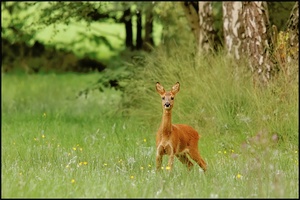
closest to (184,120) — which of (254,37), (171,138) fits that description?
(254,37)

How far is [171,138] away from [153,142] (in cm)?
332

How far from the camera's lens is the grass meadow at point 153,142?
745cm

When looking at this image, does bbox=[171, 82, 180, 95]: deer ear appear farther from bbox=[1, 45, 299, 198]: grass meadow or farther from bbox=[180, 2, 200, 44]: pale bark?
bbox=[180, 2, 200, 44]: pale bark

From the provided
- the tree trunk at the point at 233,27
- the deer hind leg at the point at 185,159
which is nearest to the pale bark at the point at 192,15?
the tree trunk at the point at 233,27

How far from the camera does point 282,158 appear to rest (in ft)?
33.0

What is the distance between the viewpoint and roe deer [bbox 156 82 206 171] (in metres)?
9.13

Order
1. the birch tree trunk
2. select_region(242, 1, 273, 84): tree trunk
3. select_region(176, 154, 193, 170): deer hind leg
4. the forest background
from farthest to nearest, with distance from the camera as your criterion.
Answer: the birch tree trunk → select_region(242, 1, 273, 84): tree trunk → select_region(176, 154, 193, 170): deer hind leg → the forest background

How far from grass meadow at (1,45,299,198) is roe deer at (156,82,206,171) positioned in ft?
0.62

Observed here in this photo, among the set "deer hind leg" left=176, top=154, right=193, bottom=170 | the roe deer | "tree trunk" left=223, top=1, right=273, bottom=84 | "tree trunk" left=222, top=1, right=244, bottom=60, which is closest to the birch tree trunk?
"tree trunk" left=222, top=1, right=244, bottom=60

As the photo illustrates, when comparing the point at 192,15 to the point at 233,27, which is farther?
the point at 192,15

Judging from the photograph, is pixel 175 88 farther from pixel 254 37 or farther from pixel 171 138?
pixel 254 37

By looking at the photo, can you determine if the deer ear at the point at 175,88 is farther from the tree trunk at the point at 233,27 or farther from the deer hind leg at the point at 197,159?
the tree trunk at the point at 233,27

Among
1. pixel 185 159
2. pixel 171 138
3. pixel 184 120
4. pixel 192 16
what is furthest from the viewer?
pixel 192 16

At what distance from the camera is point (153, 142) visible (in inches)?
492
